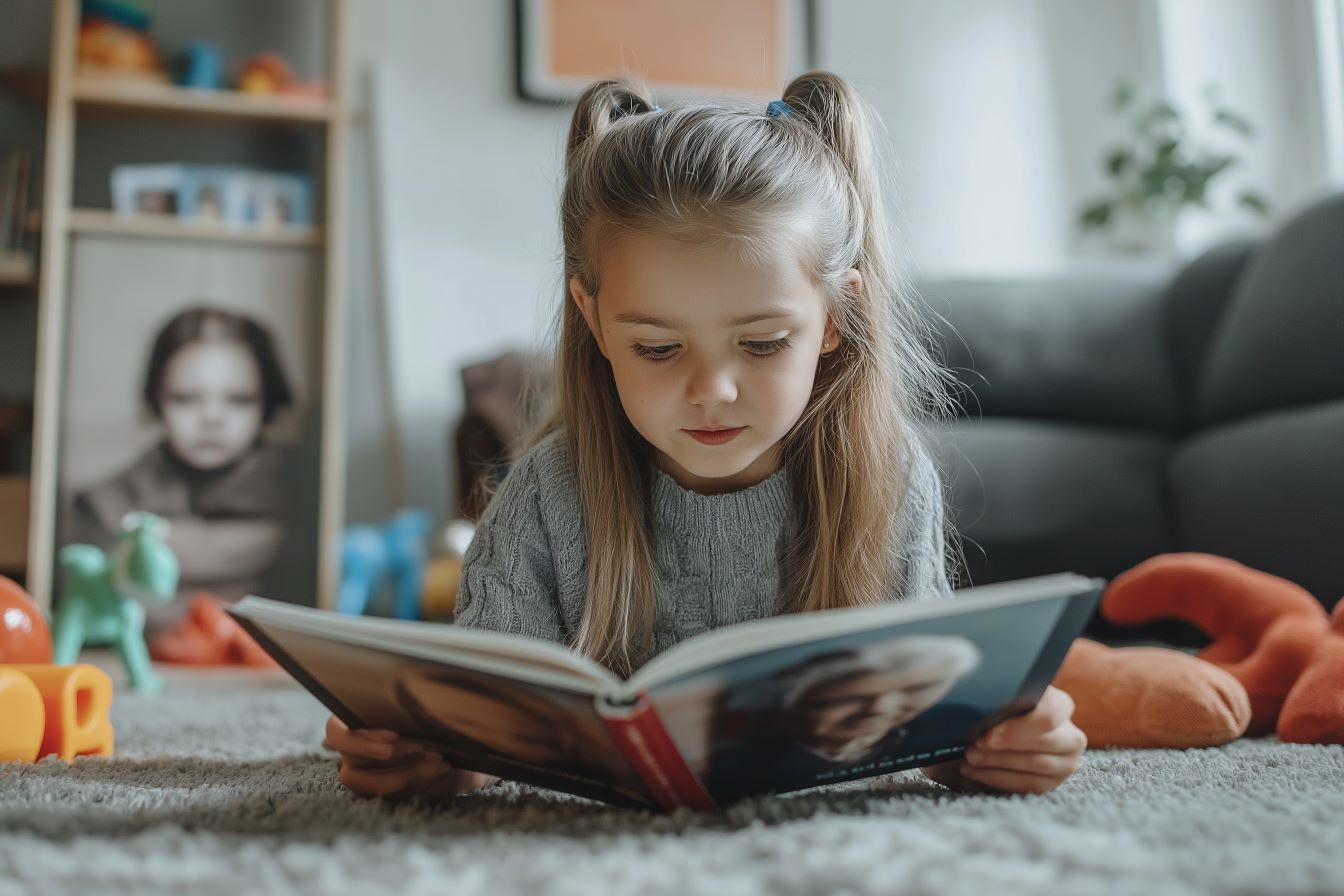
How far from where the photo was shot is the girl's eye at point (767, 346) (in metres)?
0.77

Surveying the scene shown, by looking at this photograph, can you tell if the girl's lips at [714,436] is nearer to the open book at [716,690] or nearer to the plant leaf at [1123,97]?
the open book at [716,690]

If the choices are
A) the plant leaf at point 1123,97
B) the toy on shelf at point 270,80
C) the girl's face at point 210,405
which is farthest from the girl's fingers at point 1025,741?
the plant leaf at point 1123,97

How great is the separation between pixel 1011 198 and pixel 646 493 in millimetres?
2228

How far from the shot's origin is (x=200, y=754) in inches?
36.4

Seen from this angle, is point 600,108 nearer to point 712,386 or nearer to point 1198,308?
point 712,386

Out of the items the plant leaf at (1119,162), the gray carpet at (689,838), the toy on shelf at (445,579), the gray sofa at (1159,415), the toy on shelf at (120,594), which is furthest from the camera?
the plant leaf at (1119,162)

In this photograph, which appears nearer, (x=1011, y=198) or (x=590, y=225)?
(x=590, y=225)

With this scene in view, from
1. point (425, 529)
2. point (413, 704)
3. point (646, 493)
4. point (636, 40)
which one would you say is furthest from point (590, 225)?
point (636, 40)

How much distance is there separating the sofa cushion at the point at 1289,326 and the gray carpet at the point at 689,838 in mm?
747

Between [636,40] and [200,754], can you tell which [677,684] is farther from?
[636,40]

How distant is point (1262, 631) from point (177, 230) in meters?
2.05

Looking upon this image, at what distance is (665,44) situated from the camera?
269 cm

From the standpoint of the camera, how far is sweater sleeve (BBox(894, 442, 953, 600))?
2.84ft

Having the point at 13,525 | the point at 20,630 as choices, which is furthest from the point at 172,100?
the point at 20,630
